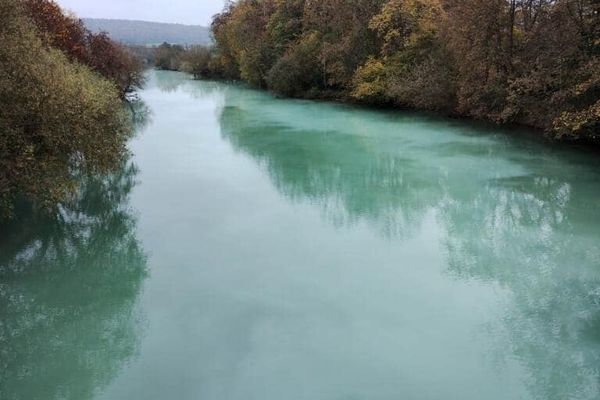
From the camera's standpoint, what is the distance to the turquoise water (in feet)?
23.6

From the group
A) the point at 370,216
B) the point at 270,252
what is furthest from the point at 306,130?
the point at 270,252

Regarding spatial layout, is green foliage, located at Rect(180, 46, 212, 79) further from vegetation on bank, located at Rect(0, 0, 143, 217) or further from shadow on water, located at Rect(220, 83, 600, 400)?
vegetation on bank, located at Rect(0, 0, 143, 217)

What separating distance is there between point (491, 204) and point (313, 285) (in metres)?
6.86

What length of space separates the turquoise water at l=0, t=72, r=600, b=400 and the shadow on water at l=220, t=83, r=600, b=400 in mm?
56

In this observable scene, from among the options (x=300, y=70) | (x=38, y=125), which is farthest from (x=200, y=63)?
(x=38, y=125)

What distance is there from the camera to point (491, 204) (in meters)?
14.6

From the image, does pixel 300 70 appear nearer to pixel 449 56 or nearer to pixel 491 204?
pixel 449 56

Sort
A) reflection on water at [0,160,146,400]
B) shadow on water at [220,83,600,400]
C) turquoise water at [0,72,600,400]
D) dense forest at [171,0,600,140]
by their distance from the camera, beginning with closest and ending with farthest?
turquoise water at [0,72,600,400] < reflection on water at [0,160,146,400] < shadow on water at [220,83,600,400] < dense forest at [171,0,600,140]

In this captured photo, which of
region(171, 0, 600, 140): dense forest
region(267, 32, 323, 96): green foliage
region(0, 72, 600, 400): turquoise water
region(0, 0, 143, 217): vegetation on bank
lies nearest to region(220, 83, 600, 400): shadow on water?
region(0, 72, 600, 400): turquoise water

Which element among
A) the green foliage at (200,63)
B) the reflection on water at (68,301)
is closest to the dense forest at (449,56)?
the reflection on water at (68,301)

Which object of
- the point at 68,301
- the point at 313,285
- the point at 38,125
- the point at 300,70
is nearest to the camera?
the point at 68,301

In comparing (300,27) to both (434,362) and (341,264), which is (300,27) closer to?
(341,264)

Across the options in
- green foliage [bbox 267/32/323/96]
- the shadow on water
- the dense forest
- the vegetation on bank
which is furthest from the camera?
green foliage [bbox 267/32/323/96]

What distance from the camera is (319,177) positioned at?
17.6 m
